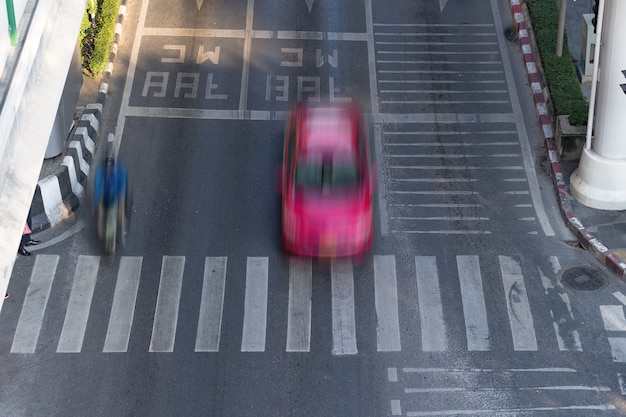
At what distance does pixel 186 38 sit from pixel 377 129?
5.64 m

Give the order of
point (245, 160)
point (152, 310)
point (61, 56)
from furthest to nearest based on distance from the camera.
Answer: point (245, 160)
point (152, 310)
point (61, 56)

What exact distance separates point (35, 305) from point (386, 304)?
6.14m

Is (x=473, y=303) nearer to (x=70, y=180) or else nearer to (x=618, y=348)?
(x=618, y=348)

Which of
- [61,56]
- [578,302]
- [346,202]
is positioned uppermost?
[61,56]

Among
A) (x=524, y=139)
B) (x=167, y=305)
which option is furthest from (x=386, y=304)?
(x=524, y=139)

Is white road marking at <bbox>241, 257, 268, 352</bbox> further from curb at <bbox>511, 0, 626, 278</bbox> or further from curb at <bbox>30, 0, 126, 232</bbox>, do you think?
curb at <bbox>511, 0, 626, 278</bbox>

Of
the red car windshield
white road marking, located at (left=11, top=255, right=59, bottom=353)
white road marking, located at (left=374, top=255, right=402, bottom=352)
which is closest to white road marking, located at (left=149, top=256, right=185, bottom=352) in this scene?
white road marking, located at (left=11, top=255, right=59, bottom=353)

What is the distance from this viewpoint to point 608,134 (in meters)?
21.3

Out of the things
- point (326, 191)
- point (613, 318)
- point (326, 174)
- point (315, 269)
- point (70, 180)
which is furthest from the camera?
point (70, 180)

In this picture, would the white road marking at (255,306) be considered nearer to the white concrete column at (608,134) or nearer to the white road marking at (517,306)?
the white road marking at (517,306)

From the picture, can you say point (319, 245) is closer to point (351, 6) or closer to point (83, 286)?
point (83, 286)

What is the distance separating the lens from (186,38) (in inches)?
1053

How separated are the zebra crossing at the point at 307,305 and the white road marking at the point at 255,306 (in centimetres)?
2

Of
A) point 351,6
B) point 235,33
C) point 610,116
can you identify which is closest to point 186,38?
point 235,33
